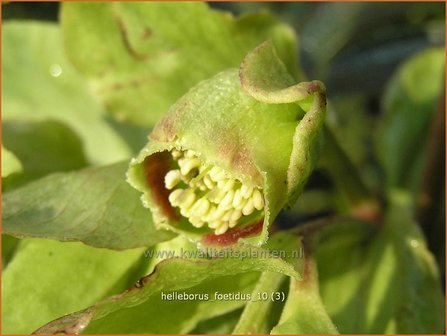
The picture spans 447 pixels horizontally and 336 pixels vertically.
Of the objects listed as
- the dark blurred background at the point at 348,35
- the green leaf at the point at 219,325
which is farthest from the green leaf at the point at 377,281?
the dark blurred background at the point at 348,35

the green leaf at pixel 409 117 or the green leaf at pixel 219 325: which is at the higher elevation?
the green leaf at pixel 219 325

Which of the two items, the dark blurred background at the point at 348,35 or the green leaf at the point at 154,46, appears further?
the dark blurred background at the point at 348,35

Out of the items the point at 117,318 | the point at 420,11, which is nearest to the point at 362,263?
the point at 117,318

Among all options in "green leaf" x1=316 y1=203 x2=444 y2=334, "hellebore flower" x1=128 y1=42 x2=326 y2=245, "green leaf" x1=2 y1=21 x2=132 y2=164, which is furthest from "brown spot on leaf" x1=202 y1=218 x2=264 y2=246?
"green leaf" x1=2 y1=21 x2=132 y2=164

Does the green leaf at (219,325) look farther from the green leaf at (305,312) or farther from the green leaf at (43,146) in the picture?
the green leaf at (43,146)

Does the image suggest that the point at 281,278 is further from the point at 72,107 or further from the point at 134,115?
the point at 72,107

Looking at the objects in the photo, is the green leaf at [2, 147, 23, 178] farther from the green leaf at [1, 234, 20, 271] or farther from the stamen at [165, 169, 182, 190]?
the stamen at [165, 169, 182, 190]
